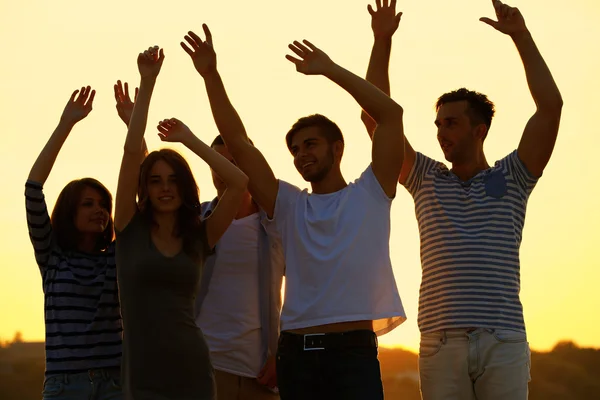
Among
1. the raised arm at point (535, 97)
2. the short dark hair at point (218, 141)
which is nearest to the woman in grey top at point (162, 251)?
the short dark hair at point (218, 141)

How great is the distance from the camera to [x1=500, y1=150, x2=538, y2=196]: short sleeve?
598 cm

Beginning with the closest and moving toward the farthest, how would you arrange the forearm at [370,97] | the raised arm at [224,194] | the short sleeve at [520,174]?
the raised arm at [224,194]
the forearm at [370,97]
the short sleeve at [520,174]

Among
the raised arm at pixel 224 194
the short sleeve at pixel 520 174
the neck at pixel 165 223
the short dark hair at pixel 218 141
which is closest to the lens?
the neck at pixel 165 223

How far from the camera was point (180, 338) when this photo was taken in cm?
521

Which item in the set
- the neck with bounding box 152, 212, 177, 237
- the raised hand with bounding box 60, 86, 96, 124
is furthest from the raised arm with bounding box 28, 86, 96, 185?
the neck with bounding box 152, 212, 177, 237

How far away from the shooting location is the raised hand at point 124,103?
6.51 metres

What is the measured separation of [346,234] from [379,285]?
360mm

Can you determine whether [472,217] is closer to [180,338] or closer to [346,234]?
[346,234]

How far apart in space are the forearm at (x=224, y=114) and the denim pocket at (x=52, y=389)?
1.78 meters

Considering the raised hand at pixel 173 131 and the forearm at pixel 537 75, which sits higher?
the forearm at pixel 537 75

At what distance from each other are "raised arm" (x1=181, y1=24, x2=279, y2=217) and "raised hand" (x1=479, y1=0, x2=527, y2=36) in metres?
1.75

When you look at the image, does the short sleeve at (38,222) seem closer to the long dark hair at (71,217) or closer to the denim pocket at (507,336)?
the long dark hair at (71,217)

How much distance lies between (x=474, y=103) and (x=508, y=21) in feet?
1.99

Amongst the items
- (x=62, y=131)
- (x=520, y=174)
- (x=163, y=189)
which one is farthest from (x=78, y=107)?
(x=520, y=174)
